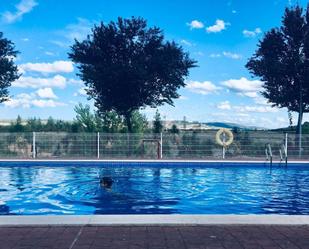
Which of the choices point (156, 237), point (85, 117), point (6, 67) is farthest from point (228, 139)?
point (156, 237)

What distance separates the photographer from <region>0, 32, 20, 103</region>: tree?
836 inches

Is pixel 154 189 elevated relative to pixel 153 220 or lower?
lower

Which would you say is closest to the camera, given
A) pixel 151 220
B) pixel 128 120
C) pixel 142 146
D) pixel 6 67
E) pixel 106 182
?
pixel 151 220

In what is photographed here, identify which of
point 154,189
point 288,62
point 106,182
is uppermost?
point 288,62

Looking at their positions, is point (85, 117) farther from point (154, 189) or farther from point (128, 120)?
point (154, 189)

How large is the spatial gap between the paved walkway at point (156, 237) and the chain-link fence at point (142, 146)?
1333 centimetres

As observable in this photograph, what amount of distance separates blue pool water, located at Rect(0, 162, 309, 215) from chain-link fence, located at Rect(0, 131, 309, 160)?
243 centimetres

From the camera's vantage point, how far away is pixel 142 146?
1872 cm

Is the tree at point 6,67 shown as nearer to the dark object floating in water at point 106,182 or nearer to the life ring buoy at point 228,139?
the life ring buoy at point 228,139

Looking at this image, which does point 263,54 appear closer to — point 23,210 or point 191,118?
point 191,118

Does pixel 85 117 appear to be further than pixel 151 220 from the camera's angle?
Yes

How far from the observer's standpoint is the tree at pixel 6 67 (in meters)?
21.2

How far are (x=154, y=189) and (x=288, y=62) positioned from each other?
12.8m

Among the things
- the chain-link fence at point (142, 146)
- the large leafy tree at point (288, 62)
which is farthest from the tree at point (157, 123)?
the large leafy tree at point (288, 62)
